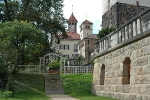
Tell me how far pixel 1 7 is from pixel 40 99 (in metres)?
16.6

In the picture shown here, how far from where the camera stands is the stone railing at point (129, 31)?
9.67 m

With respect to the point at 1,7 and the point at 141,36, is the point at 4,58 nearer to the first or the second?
the point at 1,7

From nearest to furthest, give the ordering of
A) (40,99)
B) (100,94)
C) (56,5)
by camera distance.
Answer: (40,99)
(100,94)
(56,5)

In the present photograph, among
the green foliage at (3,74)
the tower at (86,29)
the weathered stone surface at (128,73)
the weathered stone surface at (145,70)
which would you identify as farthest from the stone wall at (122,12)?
the tower at (86,29)

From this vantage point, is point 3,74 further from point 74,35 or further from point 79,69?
point 74,35

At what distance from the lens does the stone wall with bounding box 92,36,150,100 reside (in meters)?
9.48

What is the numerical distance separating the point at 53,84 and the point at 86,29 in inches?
2110

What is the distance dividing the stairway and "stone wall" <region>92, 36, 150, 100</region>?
11.1 ft

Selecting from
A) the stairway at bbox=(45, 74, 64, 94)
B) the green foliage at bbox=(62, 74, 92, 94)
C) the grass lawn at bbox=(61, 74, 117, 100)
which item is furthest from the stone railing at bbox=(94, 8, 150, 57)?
the stairway at bbox=(45, 74, 64, 94)

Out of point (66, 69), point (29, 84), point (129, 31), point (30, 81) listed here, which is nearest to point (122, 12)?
point (66, 69)

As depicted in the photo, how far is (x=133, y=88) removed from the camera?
34.0 feet

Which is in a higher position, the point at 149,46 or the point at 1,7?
the point at 1,7

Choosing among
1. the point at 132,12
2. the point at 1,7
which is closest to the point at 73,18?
the point at 132,12

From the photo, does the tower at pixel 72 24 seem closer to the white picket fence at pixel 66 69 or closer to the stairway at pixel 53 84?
the white picket fence at pixel 66 69
